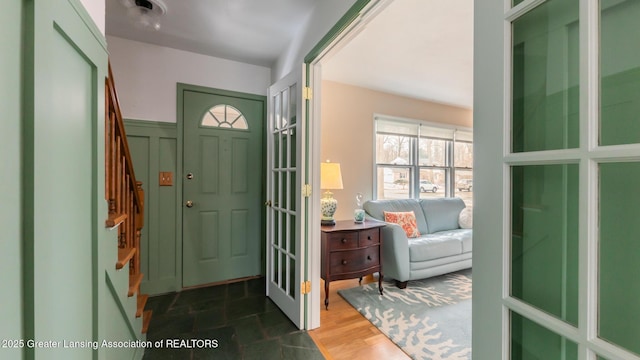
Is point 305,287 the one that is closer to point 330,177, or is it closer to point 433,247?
point 330,177

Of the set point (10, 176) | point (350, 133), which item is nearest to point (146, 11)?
point (10, 176)

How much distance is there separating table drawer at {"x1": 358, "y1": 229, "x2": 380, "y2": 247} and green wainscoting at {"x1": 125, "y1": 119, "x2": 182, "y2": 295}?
73.7 inches

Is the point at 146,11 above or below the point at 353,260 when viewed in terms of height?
above

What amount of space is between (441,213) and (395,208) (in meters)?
0.81

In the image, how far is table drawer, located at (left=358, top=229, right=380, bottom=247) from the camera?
248cm

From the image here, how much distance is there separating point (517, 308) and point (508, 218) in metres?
0.22

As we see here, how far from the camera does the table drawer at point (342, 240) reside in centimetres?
238

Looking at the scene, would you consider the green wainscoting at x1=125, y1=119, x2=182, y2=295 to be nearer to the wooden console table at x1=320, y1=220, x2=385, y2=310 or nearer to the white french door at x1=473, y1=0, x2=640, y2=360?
the wooden console table at x1=320, y1=220, x2=385, y2=310

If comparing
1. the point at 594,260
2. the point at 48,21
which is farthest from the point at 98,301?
the point at 594,260

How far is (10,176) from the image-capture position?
0.56 m

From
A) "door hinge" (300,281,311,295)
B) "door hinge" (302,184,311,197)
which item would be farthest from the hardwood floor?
"door hinge" (302,184,311,197)

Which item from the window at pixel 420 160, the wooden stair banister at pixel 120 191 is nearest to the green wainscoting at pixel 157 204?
the wooden stair banister at pixel 120 191

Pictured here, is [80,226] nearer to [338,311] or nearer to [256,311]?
[256,311]

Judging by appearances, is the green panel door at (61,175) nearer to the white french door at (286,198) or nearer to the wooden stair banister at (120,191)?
the wooden stair banister at (120,191)
